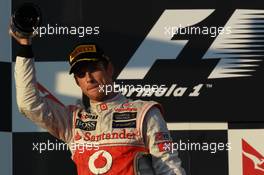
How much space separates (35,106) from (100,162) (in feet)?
1.04

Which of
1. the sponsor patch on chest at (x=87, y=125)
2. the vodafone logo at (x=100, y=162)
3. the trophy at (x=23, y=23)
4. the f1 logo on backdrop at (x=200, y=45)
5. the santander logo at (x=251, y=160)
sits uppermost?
A: the f1 logo on backdrop at (x=200, y=45)

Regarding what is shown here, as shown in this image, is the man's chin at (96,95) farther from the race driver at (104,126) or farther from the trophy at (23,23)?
the trophy at (23,23)

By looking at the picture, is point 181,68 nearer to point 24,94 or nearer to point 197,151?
point 197,151

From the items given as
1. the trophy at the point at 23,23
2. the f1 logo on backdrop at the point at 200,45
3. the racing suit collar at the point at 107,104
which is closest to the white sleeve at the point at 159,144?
the racing suit collar at the point at 107,104

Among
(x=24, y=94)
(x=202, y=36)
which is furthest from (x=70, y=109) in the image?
(x=202, y=36)

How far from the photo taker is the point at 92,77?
11.4 ft

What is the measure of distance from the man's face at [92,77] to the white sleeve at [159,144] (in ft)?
0.75

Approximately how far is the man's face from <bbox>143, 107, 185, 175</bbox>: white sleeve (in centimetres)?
23

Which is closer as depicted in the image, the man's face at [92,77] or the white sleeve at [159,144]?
the white sleeve at [159,144]

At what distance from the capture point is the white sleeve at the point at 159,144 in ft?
10.6

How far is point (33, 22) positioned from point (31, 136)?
1007 millimetres

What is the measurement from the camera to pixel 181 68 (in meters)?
4.02

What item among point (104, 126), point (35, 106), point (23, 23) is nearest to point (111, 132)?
point (104, 126)

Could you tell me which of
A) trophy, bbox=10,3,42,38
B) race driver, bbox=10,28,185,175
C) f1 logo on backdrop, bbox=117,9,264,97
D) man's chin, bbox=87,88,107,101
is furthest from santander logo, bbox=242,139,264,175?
trophy, bbox=10,3,42,38
